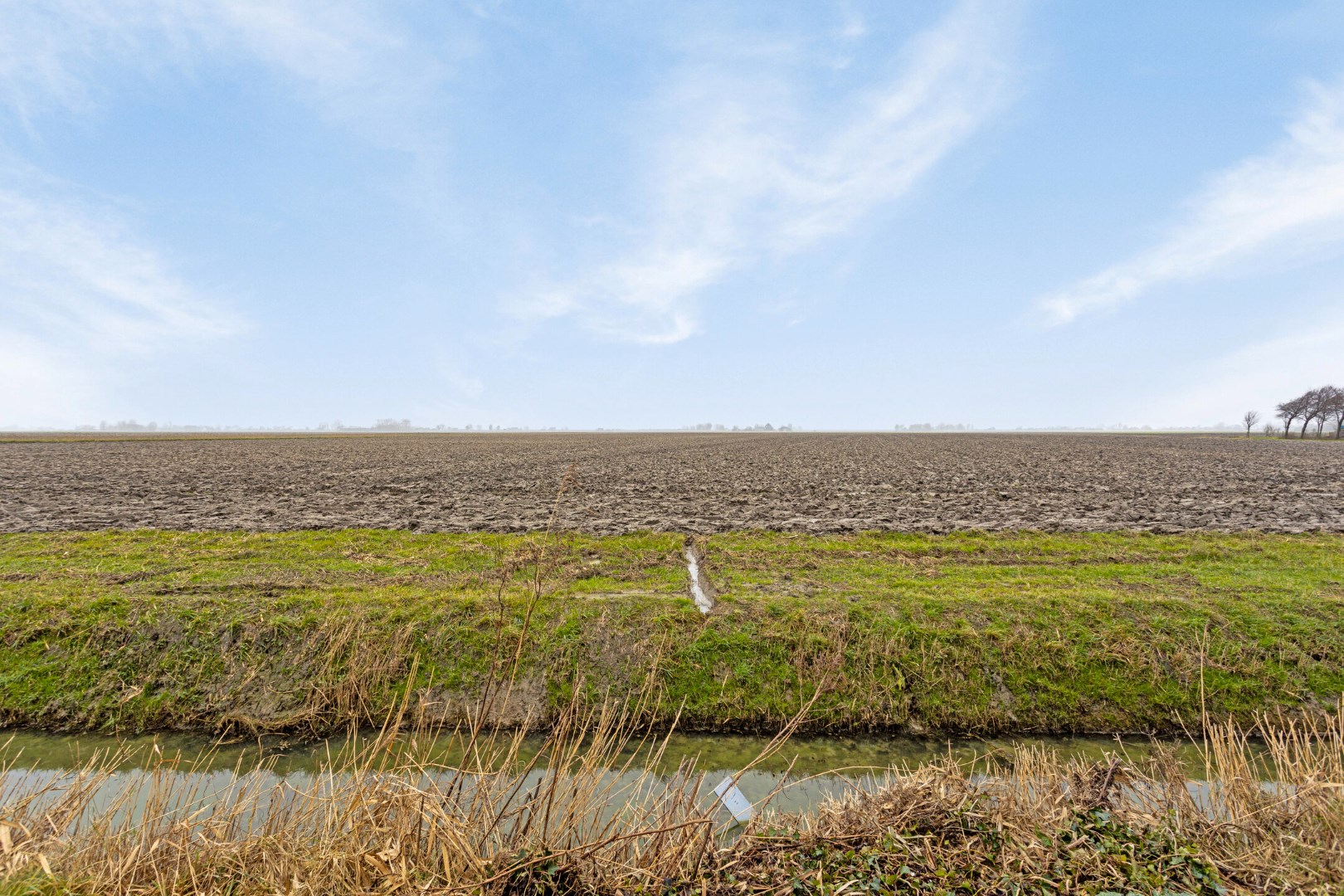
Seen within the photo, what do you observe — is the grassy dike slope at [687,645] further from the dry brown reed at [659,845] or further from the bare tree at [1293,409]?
the bare tree at [1293,409]

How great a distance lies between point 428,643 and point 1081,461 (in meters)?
51.0

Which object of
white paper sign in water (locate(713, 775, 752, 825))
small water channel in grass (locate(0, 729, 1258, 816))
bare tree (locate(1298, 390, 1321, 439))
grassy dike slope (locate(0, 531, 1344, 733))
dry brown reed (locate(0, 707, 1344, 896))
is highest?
bare tree (locate(1298, 390, 1321, 439))

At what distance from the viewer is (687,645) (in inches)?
396

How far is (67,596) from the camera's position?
10.9m

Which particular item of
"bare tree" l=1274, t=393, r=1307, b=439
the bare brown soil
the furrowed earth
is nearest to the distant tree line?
"bare tree" l=1274, t=393, r=1307, b=439

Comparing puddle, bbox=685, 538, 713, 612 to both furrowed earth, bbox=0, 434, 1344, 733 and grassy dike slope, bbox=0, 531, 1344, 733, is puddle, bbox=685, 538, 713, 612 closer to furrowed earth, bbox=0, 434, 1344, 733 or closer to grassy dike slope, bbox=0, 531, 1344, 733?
furrowed earth, bbox=0, 434, 1344, 733

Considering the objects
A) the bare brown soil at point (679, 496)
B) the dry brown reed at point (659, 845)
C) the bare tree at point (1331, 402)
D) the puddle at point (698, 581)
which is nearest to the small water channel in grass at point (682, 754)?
the dry brown reed at point (659, 845)

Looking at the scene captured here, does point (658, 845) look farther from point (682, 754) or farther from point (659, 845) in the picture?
point (682, 754)

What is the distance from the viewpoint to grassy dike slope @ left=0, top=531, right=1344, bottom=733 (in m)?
8.95

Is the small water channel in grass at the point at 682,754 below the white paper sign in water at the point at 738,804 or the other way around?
below

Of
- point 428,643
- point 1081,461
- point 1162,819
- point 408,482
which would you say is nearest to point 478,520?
point 428,643

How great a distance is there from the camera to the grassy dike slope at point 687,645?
895 cm

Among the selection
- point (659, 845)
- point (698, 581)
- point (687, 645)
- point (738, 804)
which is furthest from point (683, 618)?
point (659, 845)

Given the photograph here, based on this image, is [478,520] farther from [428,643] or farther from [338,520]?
[428,643]
